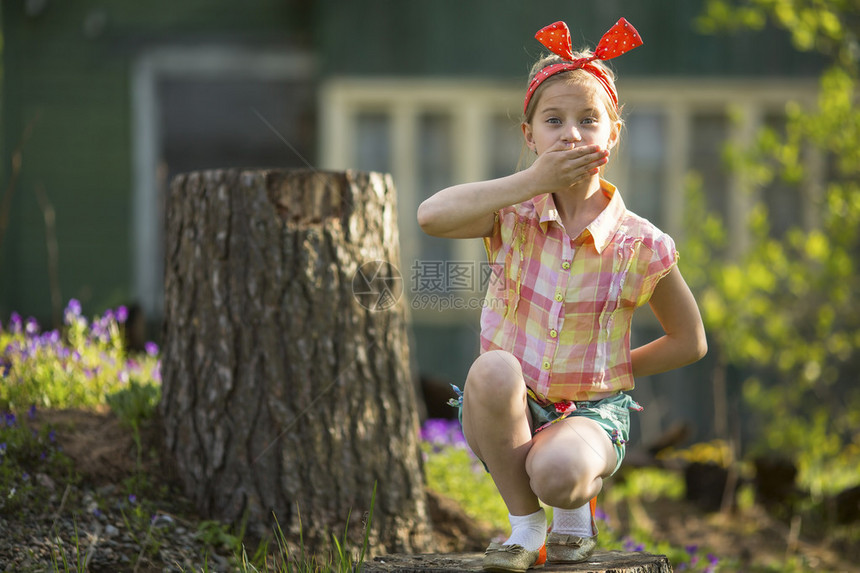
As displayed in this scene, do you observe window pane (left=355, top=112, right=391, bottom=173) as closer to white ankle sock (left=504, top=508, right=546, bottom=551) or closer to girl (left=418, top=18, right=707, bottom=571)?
girl (left=418, top=18, right=707, bottom=571)

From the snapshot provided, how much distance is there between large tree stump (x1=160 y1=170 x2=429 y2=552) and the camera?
9.70ft

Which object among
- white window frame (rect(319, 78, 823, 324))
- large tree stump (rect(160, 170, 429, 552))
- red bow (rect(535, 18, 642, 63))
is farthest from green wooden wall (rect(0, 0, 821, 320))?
red bow (rect(535, 18, 642, 63))

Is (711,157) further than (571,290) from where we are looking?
Yes

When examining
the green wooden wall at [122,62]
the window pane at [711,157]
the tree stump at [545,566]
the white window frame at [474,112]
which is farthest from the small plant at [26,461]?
the window pane at [711,157]

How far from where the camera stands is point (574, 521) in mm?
2234

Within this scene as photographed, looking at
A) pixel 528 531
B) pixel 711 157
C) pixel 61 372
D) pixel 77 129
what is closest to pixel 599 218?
pixel 528 531

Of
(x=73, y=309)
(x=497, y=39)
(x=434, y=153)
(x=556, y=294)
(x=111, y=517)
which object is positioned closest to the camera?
(x=556, y=294)

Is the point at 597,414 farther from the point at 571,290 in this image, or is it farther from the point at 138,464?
the point at 138,464

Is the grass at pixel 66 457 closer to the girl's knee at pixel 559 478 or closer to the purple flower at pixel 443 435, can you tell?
the girl's knee at pixel 559 478

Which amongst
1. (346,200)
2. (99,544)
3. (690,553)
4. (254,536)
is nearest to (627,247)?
(346,200)

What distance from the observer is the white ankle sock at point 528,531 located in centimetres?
212

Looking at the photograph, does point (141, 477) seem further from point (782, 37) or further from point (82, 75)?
point (782, 37)

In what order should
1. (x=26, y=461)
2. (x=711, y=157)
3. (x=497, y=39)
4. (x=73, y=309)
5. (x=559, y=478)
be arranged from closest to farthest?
1. (x=559, y=478)
2. (x=26, y=461)
3. (x=73, y=309)
4. (x=497, y=39)
5. (x=711, y=157)

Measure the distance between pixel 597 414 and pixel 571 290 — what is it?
0.29 metres
